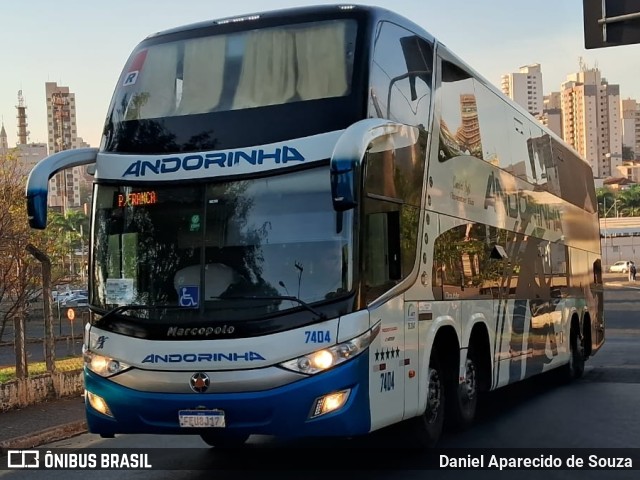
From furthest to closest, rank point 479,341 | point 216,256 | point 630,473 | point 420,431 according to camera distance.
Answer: point 479,341 < point 420,431 < point 630,473 < point 216,256

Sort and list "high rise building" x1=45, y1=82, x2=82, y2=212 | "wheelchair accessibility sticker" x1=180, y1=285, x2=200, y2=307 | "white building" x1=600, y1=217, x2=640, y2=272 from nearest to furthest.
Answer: "wheelchair accessibility sticker" x1=180, y1=285, x2=200, y2=307
"white building" x1=600, y1=217, x2=640, y2=272
"high rise building" x1=45, y1=82, x2=82, y2=212

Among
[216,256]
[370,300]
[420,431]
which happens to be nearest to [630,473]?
[420,431]

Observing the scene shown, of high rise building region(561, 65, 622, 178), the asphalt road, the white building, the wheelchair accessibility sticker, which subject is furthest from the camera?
high rise building region(561, 65, 622, 178)

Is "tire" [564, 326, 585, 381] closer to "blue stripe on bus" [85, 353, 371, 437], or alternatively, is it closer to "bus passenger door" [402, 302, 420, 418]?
"bus passenger door" [402, 302, 420, 418]

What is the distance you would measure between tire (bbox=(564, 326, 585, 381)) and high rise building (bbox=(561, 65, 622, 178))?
6655 inches

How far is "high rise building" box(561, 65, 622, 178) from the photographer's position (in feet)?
600

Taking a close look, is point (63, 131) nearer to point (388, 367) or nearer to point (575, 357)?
point (575, 357)

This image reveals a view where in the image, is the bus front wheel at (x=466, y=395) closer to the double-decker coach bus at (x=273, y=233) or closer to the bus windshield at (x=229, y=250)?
the double-decker coach bus at (x=273, y=233)

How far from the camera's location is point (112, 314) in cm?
729

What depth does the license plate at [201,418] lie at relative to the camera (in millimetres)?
6805

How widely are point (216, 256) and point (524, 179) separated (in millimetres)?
7124

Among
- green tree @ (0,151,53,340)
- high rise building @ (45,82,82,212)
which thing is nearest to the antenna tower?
high rise building @ (45,82,82,212)

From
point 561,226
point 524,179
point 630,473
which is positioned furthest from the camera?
point 561,226

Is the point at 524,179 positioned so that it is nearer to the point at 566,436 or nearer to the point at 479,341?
the point at 479,341
